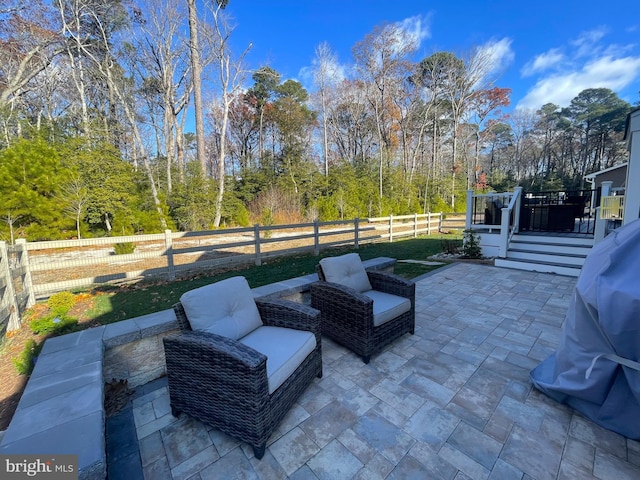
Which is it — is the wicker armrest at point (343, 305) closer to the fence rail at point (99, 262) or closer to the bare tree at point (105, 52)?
the fence rail at point (99, 262)

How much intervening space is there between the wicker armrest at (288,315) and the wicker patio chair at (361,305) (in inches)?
17.0

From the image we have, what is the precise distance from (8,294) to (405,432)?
13.0 feet

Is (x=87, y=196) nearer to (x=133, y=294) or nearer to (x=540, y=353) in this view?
(x=133, y=294)

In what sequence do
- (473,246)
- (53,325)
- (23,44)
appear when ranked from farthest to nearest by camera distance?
(23,44) → (473,246) → (53,325)

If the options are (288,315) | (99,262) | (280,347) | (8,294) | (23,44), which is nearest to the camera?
(280,347)

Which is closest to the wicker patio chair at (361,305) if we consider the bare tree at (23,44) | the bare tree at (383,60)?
the bare tree at (383,60)

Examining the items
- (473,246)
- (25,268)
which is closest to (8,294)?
(25,268)

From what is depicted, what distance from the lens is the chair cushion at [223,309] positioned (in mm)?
1773

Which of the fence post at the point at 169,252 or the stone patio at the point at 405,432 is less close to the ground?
the fence post at the point at 169,252

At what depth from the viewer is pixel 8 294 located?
9.40ft

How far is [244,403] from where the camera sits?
1.48 meters

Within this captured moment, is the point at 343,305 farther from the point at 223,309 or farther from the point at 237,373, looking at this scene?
the point at 237,373

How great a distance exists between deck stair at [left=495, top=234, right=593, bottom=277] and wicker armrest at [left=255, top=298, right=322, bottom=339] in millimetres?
5288

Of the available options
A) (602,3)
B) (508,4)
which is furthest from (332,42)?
(602,3)
